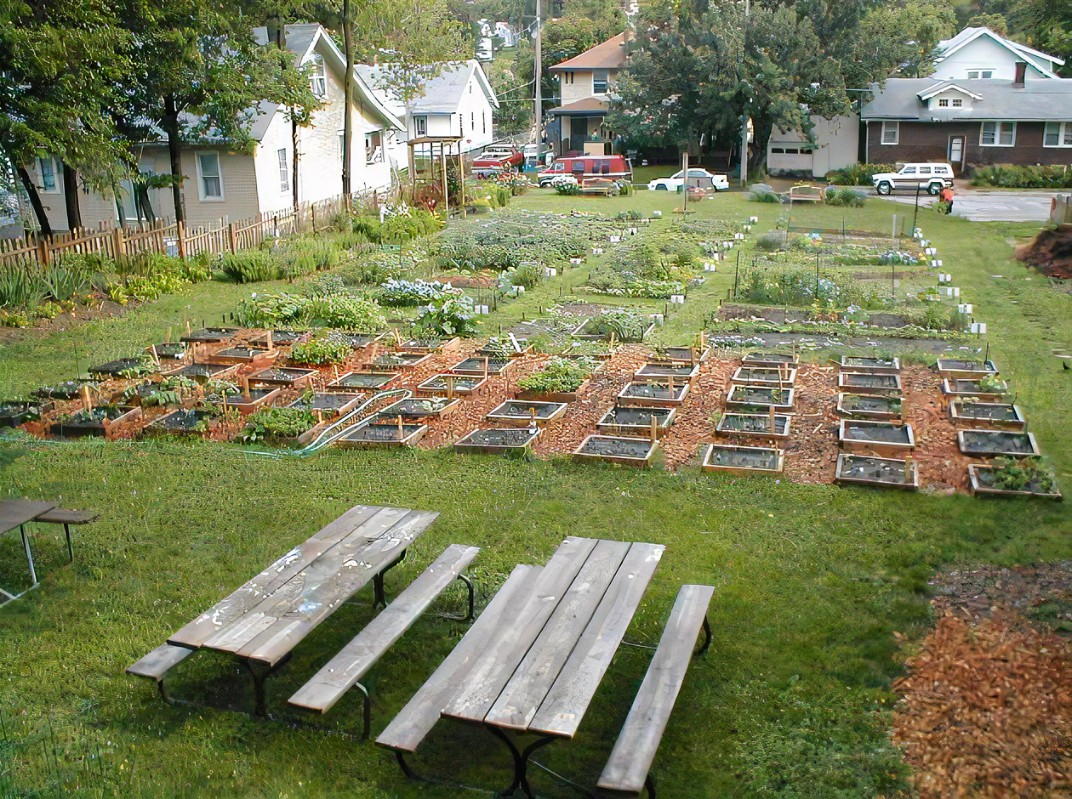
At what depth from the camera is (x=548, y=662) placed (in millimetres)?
5191

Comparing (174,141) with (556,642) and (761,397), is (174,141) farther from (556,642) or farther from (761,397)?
(556,642)

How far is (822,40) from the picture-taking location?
4375cm

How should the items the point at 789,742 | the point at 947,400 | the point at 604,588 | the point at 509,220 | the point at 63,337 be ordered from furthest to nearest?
the point at 509,220
the point at 63,337
the point at 947,400
the point at 604,588
the point at 789,742

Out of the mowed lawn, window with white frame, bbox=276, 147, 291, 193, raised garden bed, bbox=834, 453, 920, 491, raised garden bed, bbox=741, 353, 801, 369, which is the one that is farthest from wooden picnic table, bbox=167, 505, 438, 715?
window with white frame, bbox=276, 147, 291, 193

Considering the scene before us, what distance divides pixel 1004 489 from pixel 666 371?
4.89 meters

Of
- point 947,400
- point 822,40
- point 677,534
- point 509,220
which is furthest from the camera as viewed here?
point 822,40

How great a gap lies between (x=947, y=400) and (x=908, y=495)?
317cm

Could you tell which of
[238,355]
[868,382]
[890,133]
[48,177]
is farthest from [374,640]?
[890,133]

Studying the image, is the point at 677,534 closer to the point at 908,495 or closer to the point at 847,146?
the point at 908,495

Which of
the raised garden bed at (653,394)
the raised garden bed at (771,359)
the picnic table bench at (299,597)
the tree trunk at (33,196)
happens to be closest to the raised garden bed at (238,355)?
the raised garden bed at (653,394)

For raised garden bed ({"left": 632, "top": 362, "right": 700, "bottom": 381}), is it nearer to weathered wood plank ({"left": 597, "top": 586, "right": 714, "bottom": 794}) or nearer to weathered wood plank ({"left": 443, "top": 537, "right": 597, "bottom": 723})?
weathered wood plank ({"left": 443, "top": 537, "right": 597, "bottom": 723})

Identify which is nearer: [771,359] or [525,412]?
[525,412]

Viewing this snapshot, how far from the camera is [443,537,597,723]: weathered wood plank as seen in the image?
4852 mm

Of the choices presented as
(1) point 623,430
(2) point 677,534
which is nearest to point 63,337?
(1) point 623,430
